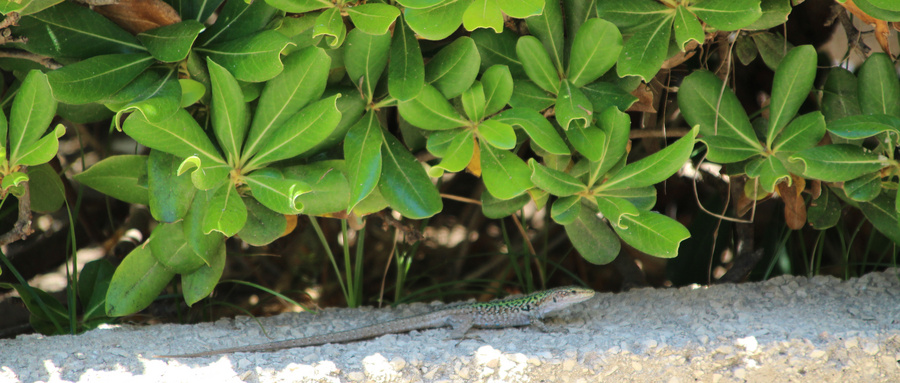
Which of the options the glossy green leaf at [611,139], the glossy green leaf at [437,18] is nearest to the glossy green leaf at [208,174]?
the glossy green leaf at [437,18]

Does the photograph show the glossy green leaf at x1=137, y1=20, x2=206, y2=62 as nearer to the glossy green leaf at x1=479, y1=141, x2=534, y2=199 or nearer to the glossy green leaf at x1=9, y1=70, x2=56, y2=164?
the glossy green leaf at x1=9, y1=70, x2=56, y2=164

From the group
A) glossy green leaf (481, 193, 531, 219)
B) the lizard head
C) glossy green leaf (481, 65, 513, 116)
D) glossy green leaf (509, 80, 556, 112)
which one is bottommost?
the lizard head

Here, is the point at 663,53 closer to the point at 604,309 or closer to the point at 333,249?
the point at 604,309

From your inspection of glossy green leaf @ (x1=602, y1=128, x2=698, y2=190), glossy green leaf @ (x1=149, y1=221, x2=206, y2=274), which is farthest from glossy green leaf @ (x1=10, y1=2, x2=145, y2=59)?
glossy green leaf @ (x1=602, y1=128, x2=698, y2=190)

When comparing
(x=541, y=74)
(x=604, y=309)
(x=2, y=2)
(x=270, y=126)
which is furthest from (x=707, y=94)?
(x=2, y=2)

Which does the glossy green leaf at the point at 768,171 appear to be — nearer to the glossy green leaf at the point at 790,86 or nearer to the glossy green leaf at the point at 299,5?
the glossy green leaf at the point at 790,86
